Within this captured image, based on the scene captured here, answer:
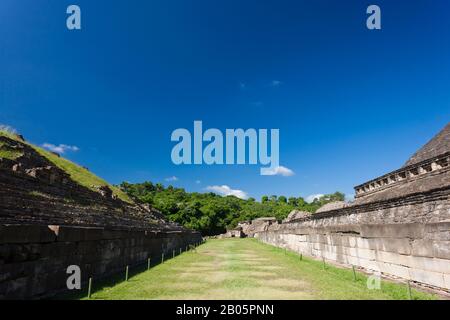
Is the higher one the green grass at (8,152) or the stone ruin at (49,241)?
the green grass at (8,152)

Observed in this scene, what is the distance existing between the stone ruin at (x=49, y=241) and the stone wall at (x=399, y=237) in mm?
9191

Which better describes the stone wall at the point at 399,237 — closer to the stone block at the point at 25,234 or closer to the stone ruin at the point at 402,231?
the stone ruin at the point at 402,231

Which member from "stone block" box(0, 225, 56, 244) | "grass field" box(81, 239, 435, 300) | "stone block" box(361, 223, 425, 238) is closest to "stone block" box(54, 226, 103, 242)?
"stone block" box(0, 225, 56, 244)

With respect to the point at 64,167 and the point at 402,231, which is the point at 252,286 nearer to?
the point at 402,231

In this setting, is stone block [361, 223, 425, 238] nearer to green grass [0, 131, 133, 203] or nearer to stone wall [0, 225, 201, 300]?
stone wall [0, 225, 201, 300]

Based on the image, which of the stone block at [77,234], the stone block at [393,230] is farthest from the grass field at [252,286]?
the stone block at [77,234]

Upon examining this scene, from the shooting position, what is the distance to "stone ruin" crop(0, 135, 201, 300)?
6250mm

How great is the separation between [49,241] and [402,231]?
9.31 metres

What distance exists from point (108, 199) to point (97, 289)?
1573cm

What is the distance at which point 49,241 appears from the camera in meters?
7.31

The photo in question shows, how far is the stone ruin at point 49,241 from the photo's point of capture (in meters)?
6.25
